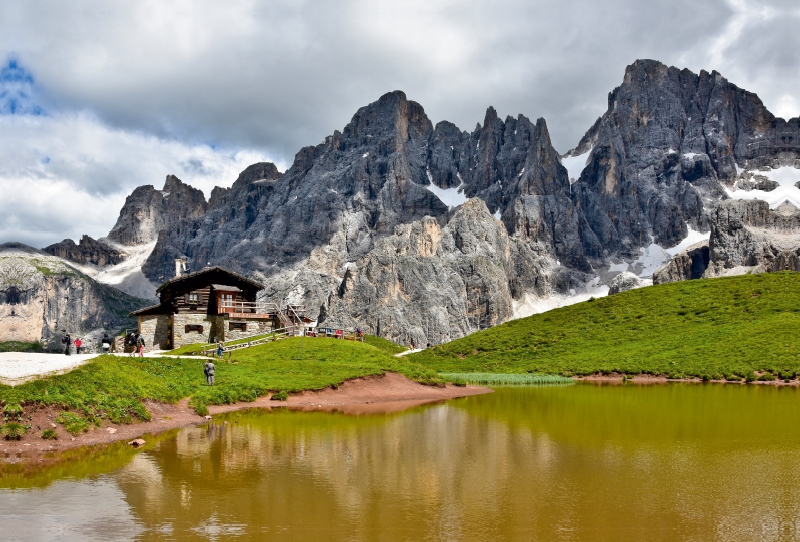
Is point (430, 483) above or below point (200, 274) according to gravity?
below

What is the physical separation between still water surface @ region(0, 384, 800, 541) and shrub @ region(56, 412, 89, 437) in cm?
259

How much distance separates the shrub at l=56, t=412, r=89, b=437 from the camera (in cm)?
2591

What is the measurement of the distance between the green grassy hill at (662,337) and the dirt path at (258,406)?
18009 millimetres

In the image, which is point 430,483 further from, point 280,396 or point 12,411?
point 280,396

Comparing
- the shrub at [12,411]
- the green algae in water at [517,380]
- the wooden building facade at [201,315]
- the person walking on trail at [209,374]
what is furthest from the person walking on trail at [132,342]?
the shrub at [12,411]

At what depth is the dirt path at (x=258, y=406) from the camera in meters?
24.3

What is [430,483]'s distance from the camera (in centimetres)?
1930

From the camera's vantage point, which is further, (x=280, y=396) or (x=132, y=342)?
(x=132, y=342)

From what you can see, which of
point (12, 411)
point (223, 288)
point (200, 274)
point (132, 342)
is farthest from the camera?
point (200, 274)

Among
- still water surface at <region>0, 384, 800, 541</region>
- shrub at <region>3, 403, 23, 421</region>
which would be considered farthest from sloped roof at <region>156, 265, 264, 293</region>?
shrub at <region>3, 403, 23, 421</region>

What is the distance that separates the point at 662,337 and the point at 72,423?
57.9 meters

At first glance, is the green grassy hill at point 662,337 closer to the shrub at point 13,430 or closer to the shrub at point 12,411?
the shrub at point 12,411

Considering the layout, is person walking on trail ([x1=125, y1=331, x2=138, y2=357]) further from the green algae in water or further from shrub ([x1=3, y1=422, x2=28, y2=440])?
shrub ([x1=3, y1=422, x2=28, y2=440])

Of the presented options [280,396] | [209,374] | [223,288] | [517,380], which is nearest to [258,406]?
[280,396]
